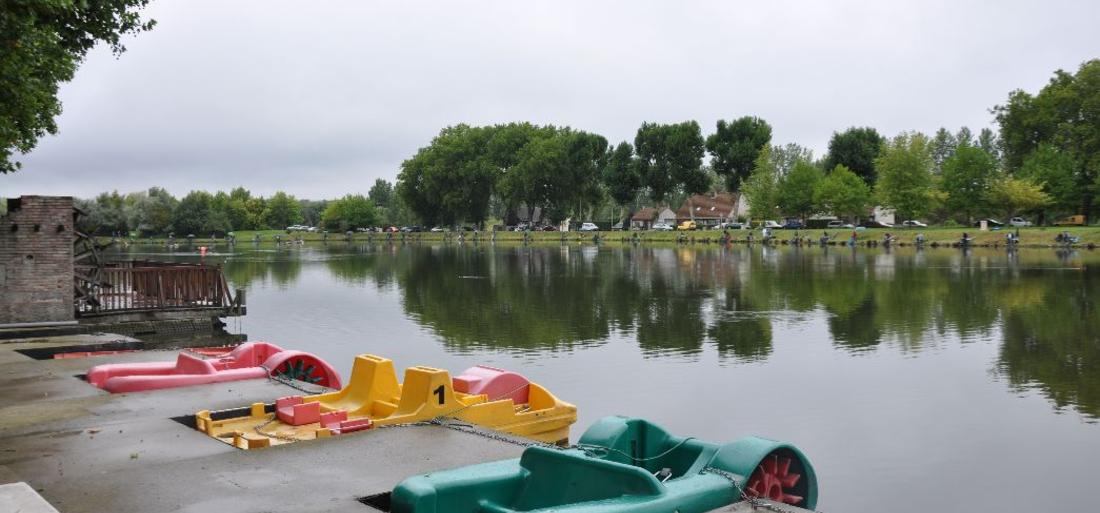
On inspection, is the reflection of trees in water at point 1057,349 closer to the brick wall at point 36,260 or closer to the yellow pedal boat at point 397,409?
the yellow pedal boat at point 397,409

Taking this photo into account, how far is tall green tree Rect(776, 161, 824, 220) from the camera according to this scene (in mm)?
113938

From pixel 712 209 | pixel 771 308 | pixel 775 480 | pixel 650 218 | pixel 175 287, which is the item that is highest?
pixel 712 209

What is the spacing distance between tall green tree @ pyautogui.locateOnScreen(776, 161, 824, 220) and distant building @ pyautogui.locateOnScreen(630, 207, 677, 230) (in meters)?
39.9

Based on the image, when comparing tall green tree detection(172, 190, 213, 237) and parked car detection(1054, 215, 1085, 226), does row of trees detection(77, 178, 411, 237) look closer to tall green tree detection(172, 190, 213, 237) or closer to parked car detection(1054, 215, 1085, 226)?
tall green tree detection(172, 190, 213, 237)

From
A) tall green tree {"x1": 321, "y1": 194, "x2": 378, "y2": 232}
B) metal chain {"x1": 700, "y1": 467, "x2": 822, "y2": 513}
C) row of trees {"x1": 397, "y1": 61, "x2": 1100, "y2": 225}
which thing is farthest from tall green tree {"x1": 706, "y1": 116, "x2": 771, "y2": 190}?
metal chain {"x1": 700, "y1": 467, "x2": 822, "y2": 513}

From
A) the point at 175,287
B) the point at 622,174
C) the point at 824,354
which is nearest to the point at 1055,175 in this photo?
the point at 622,174

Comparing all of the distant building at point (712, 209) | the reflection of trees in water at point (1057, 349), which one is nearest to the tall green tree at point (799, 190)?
the distant building at point (712, 209)

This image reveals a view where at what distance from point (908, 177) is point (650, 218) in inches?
2757

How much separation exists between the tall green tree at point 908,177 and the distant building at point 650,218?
55.1 metres

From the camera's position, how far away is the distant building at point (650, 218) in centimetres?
15824

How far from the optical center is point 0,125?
17.3m

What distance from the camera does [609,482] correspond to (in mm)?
7191

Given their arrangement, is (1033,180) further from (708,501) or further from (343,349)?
(708,501)

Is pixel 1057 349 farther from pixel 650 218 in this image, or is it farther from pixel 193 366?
pixel 650 218
